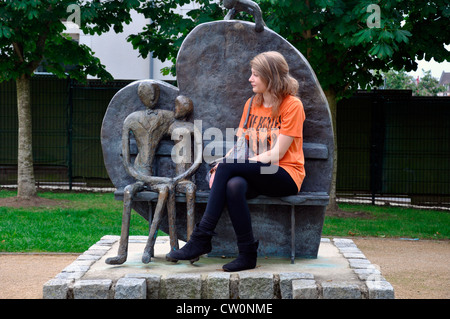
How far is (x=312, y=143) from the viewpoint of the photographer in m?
5.00

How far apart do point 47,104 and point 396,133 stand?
303 inches

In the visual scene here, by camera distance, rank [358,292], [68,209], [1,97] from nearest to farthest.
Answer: [358,292], [68,209], [1,97]

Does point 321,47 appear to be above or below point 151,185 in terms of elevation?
Answer: above

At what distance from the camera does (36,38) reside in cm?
1030

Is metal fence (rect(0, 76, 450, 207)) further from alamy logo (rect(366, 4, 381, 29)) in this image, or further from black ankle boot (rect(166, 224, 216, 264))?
black ankle boot (rect(166, 224, 216, 264))

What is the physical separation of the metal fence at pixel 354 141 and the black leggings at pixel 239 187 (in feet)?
25.8

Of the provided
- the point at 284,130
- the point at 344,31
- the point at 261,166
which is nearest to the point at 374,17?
the point at 344,31

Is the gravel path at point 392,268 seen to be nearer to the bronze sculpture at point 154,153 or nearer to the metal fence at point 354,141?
the bronze sculpture at point 154,153

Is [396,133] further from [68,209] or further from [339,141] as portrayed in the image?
[68,209]

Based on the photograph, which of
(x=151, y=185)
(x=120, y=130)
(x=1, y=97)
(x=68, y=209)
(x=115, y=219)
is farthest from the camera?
(x=1, y=97)

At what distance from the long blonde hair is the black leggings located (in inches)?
20.4

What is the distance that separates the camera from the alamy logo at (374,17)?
7.46 metres

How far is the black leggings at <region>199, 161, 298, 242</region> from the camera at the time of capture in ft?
14.3

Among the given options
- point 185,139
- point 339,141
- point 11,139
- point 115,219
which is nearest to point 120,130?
point 185,139
